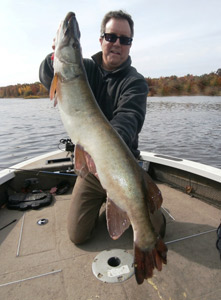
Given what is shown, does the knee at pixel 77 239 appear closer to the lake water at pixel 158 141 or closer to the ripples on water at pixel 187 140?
the lake water at pixel 158 141

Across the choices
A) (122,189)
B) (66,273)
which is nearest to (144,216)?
(122,189)

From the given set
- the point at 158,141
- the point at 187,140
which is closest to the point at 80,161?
the point at 158,141

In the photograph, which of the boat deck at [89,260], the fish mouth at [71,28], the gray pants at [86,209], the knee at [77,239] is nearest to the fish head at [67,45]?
the fish mouth at [71,28]

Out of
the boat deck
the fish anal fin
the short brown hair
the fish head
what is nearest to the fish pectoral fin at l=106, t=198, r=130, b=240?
the fish anal fin

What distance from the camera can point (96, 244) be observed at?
9.93 ft

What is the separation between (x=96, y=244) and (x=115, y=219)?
1.22 m

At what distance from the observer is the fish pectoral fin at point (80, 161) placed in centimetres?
206

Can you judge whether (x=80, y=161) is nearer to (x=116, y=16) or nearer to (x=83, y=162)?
(x=83, y=162)

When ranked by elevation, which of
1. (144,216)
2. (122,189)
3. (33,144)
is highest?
(122,189)

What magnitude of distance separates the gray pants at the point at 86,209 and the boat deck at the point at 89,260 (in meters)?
0.16

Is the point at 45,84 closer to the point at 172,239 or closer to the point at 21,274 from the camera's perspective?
the point at 21,274

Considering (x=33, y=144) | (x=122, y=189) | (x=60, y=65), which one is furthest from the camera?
(x=33, y=144)

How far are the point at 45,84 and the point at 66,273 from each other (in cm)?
241

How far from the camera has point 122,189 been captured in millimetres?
1885
